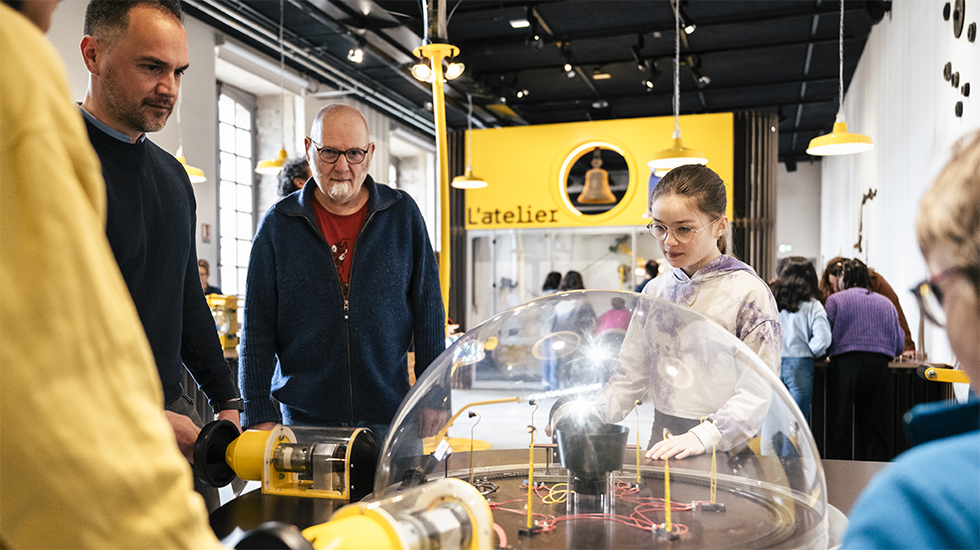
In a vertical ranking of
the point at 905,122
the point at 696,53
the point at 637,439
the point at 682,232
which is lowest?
the point at 637,439

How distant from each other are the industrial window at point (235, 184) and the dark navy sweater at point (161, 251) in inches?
298

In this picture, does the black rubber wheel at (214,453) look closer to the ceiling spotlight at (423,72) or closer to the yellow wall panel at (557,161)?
the ceiling spotlight at (423,72)

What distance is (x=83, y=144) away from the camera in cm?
44

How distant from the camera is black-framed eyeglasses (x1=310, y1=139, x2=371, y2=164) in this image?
1.92m

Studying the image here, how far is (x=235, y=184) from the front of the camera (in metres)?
9.48

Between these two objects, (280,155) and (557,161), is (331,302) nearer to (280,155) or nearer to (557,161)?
(280,155)

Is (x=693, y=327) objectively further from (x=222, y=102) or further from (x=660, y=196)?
(x=222, y=102)

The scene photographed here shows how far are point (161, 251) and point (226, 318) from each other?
138 inches

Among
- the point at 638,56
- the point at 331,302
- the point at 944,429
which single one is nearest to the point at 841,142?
the point at 638,56

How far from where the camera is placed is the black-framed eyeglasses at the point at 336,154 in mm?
1921

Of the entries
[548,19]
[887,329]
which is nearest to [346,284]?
[887,329]

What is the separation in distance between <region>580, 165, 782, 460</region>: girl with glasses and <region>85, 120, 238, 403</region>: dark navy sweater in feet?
Result: 3.54

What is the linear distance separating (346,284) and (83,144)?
1521mm

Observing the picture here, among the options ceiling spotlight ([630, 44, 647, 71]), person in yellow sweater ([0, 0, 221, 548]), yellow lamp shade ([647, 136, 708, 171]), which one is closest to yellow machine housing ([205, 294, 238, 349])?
yellow lamp shade ([647, 136, 708, 171])
